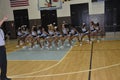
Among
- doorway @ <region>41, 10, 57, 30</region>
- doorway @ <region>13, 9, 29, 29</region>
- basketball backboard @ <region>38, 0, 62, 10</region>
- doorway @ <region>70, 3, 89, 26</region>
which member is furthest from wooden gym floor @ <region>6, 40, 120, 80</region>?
doorway @ <region>13, 9, 29, 29</region>

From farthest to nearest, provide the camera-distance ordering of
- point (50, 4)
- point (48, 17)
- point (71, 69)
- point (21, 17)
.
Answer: point (21, 17)
point (48, 17)
point (50, 4)
point (71, 69)

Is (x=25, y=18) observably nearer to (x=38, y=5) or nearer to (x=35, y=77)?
(x=38, y=5)

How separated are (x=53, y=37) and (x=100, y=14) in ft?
18.8

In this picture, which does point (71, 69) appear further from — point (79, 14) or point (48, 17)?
point (48, 17)

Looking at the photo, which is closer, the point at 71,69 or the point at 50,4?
the point at 71,69

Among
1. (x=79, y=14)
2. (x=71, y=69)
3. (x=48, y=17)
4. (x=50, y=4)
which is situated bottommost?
(x=71, y=69)

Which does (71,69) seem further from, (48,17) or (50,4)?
(48,17)

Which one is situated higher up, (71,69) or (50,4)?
(50,4)

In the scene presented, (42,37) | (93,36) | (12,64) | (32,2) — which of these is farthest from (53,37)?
(32,2)

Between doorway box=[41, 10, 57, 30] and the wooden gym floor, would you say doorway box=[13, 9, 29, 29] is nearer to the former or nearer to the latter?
doorway box=[41, 10, 57, 30]

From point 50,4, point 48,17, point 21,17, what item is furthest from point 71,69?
point 21,17

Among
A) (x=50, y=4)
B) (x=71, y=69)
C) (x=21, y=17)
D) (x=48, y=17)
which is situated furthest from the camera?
(x=21, y=17)

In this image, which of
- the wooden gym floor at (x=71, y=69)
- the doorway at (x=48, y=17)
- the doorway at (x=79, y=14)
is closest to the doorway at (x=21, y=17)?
the doorway at (x=48, y=17)

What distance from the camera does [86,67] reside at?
242 inches
